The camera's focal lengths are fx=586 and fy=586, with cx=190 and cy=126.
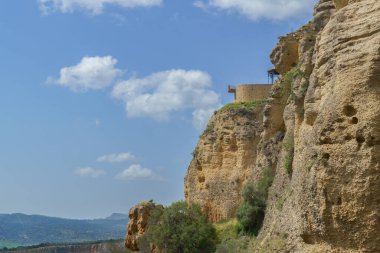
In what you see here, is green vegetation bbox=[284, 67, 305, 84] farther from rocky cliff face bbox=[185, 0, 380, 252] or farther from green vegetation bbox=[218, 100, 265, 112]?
green vegetation bbox=[218, 100, 265, 112]

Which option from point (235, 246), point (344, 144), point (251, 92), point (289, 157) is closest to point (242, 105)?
point (251, 92)

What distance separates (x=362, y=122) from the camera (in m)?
18.0

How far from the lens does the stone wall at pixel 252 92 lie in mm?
45312

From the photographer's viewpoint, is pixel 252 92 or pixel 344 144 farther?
pixel 252 92

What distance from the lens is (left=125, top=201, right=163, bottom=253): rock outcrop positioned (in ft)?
157

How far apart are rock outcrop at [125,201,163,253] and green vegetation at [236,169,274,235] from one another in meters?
13.8

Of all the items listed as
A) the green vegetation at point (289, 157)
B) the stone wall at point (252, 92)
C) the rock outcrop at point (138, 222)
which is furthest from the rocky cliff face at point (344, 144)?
the rock outcrop at point (138, 222)

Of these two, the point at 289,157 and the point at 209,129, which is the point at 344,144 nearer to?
the point at 289,157

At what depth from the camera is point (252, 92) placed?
150 ft

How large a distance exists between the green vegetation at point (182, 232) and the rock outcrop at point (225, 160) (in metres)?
1.21

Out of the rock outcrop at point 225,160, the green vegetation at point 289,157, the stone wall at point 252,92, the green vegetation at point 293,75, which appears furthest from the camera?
A: the stone wall at point 252,92

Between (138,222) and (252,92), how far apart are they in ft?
46.4

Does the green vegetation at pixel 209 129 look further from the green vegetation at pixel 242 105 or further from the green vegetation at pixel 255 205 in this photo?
the green vegetation at pixel 255 205

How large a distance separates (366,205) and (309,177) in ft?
8.65
